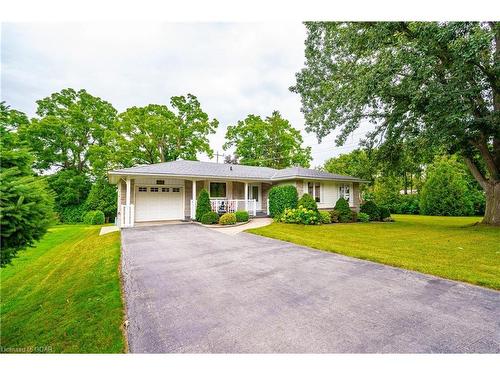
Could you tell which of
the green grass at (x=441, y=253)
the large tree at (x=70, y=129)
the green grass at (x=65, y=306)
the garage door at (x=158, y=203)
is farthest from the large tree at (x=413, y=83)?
the large tree at (x=70, y=129)

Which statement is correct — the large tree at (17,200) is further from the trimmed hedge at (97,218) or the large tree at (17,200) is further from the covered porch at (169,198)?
the trimmed hedge at (97,218)

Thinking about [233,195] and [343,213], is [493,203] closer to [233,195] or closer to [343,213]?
[343,213]

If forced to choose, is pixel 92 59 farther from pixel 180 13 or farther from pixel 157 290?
pixel 157 290

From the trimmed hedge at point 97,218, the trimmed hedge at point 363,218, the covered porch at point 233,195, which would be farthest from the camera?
the trimmed hedge at point 97,218

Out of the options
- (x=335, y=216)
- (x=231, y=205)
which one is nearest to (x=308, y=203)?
(x=335, y=216)

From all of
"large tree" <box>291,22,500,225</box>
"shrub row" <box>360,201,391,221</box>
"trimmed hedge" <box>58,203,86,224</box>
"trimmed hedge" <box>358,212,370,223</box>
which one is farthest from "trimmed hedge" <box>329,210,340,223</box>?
"trimmed hedge" <box>58,203,86,224</box>

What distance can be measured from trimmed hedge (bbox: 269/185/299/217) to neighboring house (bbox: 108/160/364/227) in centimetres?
81

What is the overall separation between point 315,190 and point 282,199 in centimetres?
296

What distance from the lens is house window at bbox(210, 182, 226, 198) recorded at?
14.8 m

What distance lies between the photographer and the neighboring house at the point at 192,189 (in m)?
12.4

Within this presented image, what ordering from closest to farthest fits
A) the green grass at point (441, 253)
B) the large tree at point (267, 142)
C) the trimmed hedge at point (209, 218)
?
the green grass at point (441, 253), the trimmed hedge at point (209, 218), the large tree at point (267, 142)

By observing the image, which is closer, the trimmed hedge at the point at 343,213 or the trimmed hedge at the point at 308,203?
the trimmed hedge at the point at 308,203

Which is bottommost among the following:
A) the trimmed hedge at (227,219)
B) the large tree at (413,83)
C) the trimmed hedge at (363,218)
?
the trimmed hedge at (363,218)

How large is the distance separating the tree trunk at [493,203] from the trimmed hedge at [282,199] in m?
9.47
